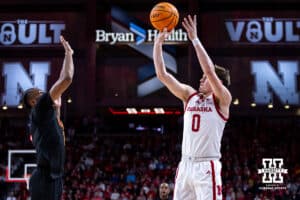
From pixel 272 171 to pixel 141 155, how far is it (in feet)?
18.2

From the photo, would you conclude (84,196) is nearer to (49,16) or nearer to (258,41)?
(49,16)

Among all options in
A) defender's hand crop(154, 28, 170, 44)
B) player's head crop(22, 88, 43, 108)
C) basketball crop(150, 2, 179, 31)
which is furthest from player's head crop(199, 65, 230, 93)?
player's head crop(22, 88, 43, 108)

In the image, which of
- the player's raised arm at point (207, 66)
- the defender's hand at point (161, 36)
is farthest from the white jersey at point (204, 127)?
the defender's hand at point (161, 36)

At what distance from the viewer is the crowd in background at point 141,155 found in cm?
2061

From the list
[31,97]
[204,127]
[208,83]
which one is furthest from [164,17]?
[31,97]

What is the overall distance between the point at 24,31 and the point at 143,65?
15.5 ft

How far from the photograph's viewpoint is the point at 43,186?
5469 mm

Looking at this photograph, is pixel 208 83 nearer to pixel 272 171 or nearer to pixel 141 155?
pixel 272 171

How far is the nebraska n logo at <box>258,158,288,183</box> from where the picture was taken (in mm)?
19312

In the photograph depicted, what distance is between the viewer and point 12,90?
2086 cm

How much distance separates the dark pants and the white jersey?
149 centimetres

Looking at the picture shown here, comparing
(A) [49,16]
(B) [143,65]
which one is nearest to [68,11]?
(A) [49,16]

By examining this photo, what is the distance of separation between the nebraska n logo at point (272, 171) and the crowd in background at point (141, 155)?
0.45 metres

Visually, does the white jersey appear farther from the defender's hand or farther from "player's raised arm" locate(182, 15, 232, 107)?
the defender's hand
